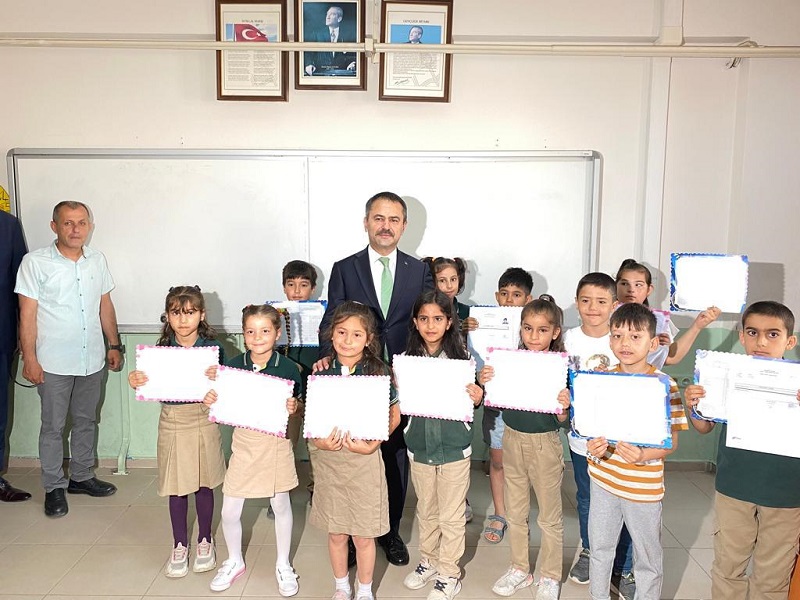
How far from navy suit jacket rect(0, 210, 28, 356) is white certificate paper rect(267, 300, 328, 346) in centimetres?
166

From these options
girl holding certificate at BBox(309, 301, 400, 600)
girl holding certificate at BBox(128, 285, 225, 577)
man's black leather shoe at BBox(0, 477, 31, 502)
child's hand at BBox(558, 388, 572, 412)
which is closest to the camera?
child's hand at BBox(558, 388, 572, 412)

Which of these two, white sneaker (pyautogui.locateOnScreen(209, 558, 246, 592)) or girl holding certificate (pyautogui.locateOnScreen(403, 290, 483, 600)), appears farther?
white sneaker (pyautogui.locateOnScreen(209, 558, 246, 592))

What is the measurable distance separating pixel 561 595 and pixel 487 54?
3037 millimetres

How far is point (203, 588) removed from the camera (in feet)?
8.54

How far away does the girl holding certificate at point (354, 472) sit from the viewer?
2314mm

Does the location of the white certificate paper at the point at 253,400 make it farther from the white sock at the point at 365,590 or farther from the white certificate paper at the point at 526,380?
the white certificate paper at the point at 526,380

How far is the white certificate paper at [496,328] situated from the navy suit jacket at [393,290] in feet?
1.01

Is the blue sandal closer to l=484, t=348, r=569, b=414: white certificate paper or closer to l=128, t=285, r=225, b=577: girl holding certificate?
l=484, t=348, r=569, b=414: white certificate paper

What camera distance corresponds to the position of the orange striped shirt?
2.10 metres

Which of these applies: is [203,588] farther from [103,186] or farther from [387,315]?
[103,186]

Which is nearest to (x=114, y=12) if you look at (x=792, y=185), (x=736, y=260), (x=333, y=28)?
(x=333, y=28)

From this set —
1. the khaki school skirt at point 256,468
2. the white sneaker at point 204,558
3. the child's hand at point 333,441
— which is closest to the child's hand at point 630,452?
the child's hand at point 333,441

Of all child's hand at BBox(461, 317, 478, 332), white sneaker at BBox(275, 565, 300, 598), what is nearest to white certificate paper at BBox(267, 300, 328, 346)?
child's hand at BBox(461, 317, 478, 332)

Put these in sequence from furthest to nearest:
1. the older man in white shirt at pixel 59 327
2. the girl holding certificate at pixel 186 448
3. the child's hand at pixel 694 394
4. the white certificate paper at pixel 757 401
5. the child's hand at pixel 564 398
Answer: the older man in white shirt at pixel 59 327 < the girl holding certificate at pixel 186 448 < the child's hand at pixel 564 398 < the child's hand at pixel 694 394 < the white certificate paper at pixel 757 401
